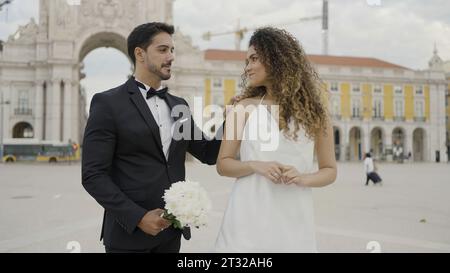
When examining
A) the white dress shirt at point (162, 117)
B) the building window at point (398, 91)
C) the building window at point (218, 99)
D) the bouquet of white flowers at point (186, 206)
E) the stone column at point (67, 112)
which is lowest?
the bouquet of white flowers at point (186, 206)

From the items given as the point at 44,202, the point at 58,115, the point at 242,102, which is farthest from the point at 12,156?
the point at 242,102

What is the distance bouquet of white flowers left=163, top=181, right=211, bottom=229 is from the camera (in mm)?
1807

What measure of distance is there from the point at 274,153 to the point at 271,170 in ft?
0.49

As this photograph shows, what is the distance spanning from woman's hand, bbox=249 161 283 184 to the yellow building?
4727 cm

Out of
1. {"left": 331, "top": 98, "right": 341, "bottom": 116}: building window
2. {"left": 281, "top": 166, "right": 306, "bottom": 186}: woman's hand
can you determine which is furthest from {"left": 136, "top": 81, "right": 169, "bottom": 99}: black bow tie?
→ {"left": 331, "top": 98, "right": 341, "bottom": 116}: building window

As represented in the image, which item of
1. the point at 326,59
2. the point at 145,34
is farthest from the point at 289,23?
the point at 145,34

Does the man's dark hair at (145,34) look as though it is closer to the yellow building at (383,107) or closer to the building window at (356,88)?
the yellow building at (383,107)

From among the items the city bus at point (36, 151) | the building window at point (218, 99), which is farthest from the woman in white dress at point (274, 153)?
the building window at point (218, 99)

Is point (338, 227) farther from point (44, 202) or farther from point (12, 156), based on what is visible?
point (12, 156)

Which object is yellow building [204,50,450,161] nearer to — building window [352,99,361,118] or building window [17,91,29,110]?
building window [352,99,361,118]

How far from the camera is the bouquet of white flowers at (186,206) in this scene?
1.81 meters

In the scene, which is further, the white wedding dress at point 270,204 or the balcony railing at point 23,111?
the balcony railing at point 23,111

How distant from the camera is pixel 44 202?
372 inches

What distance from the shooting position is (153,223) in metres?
1.92
